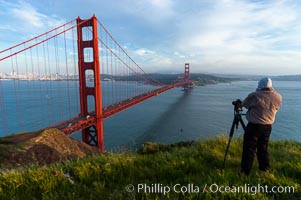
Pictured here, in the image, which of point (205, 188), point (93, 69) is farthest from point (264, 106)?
point (93, 69)

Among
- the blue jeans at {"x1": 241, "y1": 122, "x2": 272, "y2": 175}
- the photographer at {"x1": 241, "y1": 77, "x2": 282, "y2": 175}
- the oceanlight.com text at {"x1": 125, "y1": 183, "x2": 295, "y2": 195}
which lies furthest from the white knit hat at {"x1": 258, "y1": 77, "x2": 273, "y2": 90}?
the oceanlight.com text at {"x1": 125, "y1": 183, "x2": 295, "y2": 195}

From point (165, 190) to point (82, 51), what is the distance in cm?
1966

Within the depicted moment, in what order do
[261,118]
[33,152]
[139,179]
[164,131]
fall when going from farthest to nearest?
[164,131], [33,152], [261,118], [139,179]

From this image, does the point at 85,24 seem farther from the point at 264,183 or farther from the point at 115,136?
the point at 264,183

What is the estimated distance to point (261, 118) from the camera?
2.94m

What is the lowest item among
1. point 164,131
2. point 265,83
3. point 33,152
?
point 164,131

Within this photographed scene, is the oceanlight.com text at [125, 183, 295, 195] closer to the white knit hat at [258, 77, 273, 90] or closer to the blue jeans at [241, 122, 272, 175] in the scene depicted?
the blue jeans at [241, 122, 272, 175]

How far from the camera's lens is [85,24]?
64.9ft

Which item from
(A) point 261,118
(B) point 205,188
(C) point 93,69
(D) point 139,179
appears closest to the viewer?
(B) point 205,188

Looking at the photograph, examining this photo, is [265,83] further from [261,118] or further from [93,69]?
[93,69]

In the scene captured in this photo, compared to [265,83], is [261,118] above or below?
below

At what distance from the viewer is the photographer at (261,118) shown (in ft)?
9.65

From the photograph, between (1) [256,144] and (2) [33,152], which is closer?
(1) [256,144]

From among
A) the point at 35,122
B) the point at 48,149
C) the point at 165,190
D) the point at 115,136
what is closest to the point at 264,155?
the point at 165,190
